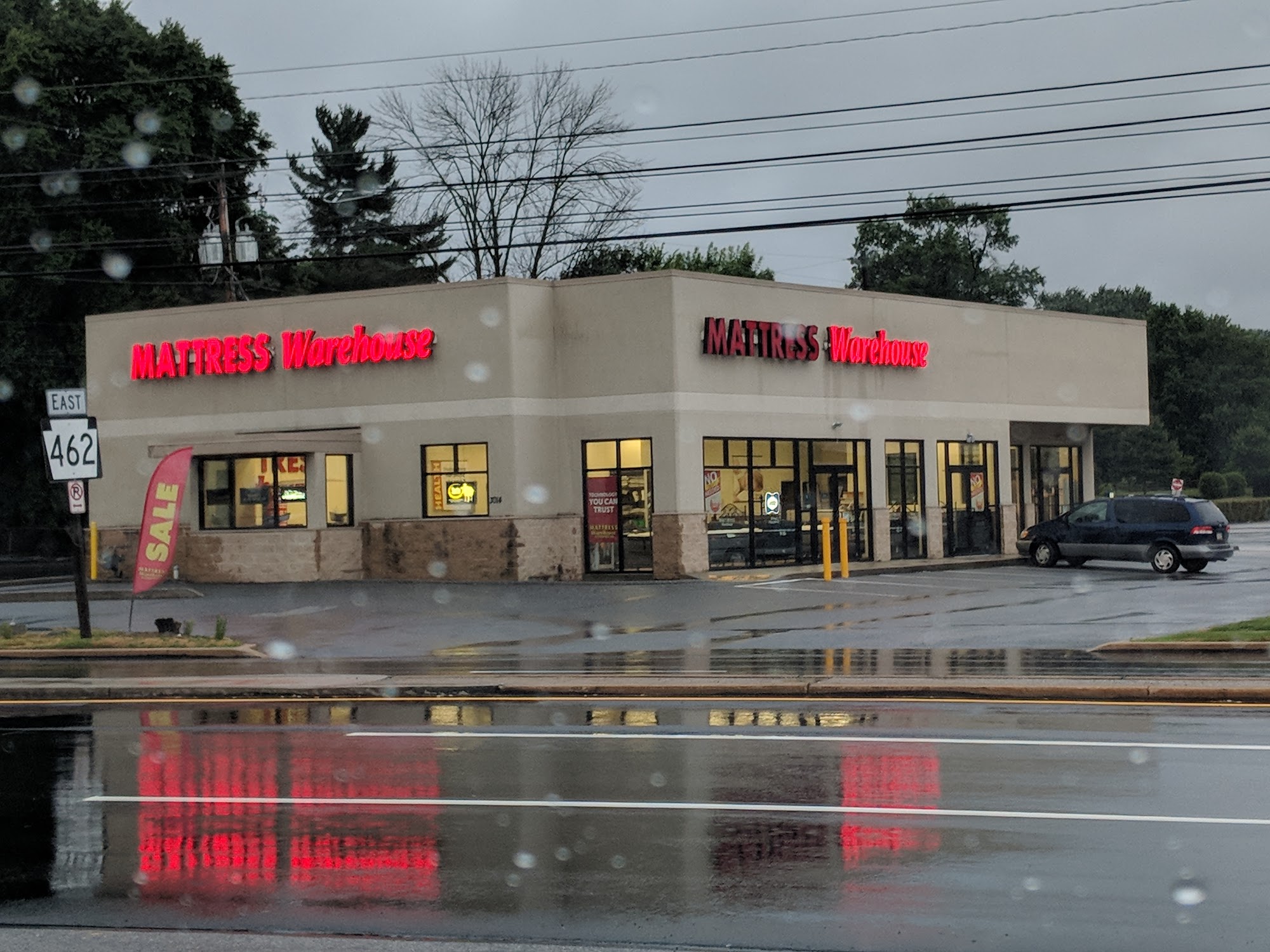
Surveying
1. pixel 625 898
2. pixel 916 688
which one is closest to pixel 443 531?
pixel 916 688

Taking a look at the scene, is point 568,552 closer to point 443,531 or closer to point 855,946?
point 443,531

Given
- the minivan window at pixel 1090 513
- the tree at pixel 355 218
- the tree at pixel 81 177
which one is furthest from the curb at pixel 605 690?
the tree at pixel 355 218

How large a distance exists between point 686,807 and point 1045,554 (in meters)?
30.2

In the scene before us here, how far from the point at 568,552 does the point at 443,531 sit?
9.76 feet

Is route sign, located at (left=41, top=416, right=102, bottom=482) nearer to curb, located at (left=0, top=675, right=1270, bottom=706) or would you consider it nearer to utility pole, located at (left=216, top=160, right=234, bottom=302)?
curb, located at (left=0, top=675, right=1270, bottom=706)

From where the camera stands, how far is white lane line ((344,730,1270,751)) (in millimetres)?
11898

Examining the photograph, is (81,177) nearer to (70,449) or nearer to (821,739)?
(70,449)

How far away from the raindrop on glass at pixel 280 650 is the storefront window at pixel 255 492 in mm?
12141

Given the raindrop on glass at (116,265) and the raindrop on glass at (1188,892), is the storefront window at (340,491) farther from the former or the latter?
the raindrop on glass at (1188,892)

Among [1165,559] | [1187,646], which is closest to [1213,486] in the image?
[1165,559]

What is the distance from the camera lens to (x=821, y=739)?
41.5 feet

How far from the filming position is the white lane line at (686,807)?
9.18 m

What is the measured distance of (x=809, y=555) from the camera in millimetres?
37344

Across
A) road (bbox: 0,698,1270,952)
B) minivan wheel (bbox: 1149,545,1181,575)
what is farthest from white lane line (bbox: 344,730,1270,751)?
minivan wheel (bbox: 1149,545,1181,575)
